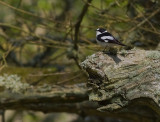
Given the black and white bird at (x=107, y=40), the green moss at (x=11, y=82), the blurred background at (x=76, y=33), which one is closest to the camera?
the black and white bird at (x=107, y=40)

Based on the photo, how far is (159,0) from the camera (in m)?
4.48

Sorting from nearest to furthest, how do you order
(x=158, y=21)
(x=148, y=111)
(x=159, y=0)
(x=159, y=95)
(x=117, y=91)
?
(x=159, y=95), (x=117, y=91), (x=159, y=0), (x=148, y=111), (x=158, y=21)

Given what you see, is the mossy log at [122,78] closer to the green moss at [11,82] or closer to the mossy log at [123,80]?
the mossy log at [123,80]

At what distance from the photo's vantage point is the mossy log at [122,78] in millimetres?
3248

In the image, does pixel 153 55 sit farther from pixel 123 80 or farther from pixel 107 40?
pixel 107 40

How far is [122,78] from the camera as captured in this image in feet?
11.0

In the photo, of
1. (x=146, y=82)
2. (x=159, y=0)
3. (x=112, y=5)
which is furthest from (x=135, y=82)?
(x=112, y=5)

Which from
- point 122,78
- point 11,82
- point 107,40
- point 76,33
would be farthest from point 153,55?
point 11,82

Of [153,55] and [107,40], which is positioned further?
[107,40]

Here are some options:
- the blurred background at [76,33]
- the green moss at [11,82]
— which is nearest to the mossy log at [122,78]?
the blurred background at [76,33]

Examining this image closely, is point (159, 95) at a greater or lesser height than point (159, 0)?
lesser

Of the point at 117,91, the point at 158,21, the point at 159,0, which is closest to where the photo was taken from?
the point at 117,91

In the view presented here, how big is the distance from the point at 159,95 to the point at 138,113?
1.78 meters

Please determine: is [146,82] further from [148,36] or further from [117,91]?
[148,36]
